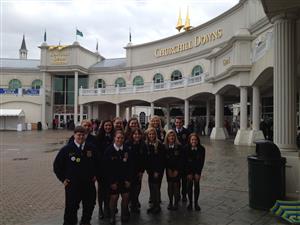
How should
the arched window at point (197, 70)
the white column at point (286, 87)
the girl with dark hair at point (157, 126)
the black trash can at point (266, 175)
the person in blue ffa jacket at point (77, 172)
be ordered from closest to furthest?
1. the person in blue ffa jacket at point (77, 172)
2. the black trash can at point (266, 175)
3. the girl with dark hair at point (157, 126)
4. the white column at point (286, 87)
5. the arched window at point (197, 70)

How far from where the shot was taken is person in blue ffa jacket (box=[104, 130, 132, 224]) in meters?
5.19

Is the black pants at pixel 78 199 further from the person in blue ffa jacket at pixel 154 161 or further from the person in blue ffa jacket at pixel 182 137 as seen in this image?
the person in blue ffa jacket at pixel 182 137

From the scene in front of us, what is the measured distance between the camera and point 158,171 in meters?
5.85

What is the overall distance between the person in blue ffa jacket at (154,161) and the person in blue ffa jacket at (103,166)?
744mm

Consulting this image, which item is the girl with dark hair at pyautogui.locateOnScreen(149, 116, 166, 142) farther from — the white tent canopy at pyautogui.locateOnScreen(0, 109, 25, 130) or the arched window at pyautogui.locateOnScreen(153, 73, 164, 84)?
the white tent canopy at pyautogui.locateOnScreen(0, 109, 25, 130)

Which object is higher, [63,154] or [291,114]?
[291,114]

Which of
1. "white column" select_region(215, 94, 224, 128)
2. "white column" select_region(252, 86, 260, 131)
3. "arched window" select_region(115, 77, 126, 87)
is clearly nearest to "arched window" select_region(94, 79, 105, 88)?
"arched window" select_region(115, 77, 126, 87)

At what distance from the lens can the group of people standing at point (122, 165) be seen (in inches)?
194

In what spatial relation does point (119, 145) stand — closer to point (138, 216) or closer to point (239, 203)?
point (138, 216)

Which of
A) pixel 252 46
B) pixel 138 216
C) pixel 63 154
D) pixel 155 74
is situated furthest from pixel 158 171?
pixel 155 74

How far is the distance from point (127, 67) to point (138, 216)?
139ft

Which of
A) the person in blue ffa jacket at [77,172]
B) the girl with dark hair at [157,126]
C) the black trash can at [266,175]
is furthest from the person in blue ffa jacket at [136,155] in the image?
the black trash can at [266,175]

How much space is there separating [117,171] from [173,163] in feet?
4.02

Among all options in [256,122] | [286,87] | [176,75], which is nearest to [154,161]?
[286,87]
